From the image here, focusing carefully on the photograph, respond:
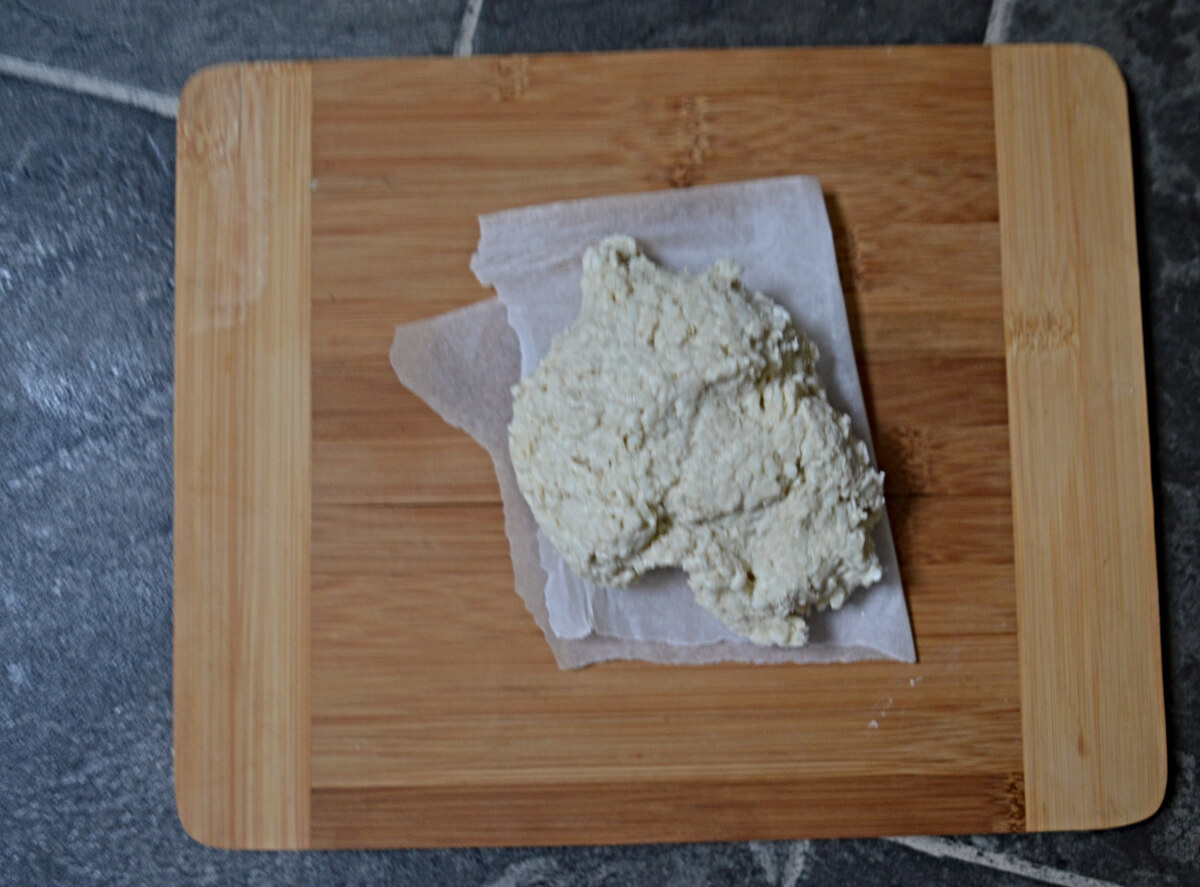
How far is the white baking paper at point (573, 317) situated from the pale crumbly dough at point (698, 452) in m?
0.06

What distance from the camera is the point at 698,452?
990 millimetres

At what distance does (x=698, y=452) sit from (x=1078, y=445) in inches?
19.7

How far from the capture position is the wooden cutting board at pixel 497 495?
1.08 m

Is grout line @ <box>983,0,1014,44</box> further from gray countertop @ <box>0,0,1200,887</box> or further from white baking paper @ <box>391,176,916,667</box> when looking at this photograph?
white baking paper @ <box>391,176,916,667</box>

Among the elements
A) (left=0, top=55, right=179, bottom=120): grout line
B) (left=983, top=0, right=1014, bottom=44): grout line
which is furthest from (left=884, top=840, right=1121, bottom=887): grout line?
(left=0, top=55, right=179, bottom=120): grout line

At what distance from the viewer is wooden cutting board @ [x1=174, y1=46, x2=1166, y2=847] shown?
1.08m

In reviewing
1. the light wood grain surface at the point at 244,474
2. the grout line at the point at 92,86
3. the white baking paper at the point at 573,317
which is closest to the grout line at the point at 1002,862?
the white baking paper at the point at 573,317

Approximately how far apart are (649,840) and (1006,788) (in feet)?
1.48

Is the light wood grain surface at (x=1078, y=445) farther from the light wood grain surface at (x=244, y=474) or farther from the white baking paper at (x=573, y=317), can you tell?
the light wood grain surface at (x=244, y=474)

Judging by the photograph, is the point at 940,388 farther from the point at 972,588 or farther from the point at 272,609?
the point at 272,609

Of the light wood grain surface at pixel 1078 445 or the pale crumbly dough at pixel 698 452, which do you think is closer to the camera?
the pale crumbly dough at pixel 698 452

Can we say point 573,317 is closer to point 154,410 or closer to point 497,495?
point 497,495

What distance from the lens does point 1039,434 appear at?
110 centimetres

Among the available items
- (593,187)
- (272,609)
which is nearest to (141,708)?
(272,609)
